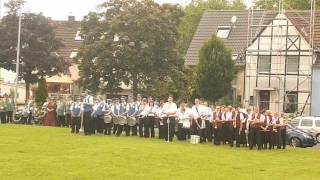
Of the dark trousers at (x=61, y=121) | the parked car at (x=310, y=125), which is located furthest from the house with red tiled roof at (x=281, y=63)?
the dark trousers at (x=61, y=121)

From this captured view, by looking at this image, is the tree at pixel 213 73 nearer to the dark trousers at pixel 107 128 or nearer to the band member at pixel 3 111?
the band member at pixel 3 111

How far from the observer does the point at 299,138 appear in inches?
1342

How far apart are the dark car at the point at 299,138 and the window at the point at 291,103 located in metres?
17.3

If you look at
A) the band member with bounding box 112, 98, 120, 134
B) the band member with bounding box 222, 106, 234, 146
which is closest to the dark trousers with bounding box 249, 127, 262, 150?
the band member with bounding box 222, 106, 234, 146

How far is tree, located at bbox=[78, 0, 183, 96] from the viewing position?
50597 millimetres

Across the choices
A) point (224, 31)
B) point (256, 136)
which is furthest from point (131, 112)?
point (224, 31)

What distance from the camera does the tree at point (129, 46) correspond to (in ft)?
166

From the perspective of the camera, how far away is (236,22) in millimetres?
62781

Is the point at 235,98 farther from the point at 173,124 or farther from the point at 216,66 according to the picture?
the point at 173,124

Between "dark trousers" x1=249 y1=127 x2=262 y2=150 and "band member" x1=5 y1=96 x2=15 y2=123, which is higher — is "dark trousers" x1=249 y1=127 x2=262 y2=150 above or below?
below

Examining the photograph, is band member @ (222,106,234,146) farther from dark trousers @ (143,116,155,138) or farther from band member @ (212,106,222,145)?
dark trousers @ (143,116,155,138)

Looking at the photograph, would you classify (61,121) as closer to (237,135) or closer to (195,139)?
(195,139)

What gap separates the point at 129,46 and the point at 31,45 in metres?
13.7

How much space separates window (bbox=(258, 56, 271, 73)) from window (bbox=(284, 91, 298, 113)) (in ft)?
8.14
